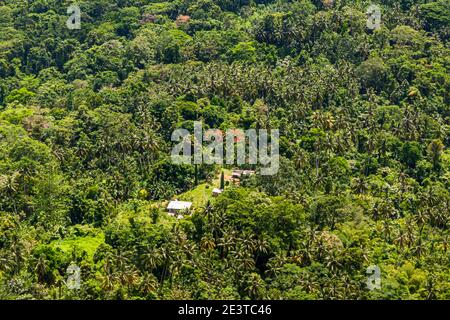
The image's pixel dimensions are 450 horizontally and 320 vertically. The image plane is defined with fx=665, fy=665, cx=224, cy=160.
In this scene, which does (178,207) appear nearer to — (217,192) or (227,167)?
(217,192)

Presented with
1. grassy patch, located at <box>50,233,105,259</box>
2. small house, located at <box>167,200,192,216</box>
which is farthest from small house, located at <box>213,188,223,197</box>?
grassy patch, located at <box>50,233,105,259</box>

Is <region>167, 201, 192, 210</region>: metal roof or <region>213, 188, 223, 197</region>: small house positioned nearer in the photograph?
<region>167, 201, 192, 210</region>: metal roof

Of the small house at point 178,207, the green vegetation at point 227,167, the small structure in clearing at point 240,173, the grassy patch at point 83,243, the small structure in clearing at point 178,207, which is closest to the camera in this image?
the green vegetation at point 227,167

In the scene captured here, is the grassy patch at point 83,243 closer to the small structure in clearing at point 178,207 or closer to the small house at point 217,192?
the small structure in clearing at point 178,207
